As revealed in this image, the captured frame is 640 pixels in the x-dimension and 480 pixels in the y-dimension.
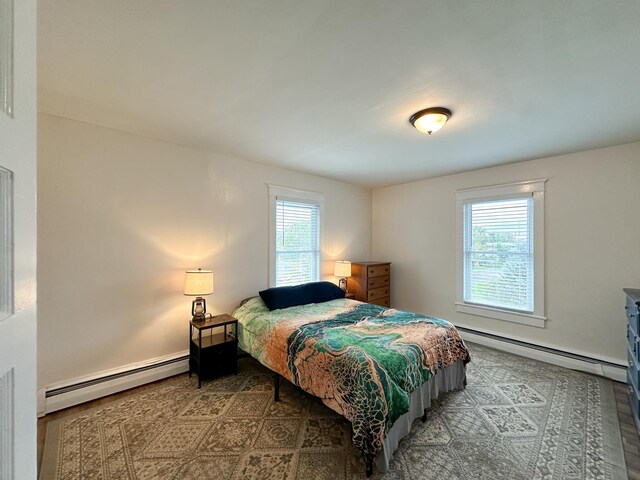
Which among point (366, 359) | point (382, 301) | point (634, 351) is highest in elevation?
point (366, 359)

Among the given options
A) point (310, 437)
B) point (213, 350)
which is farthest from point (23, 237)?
point (213, 350)

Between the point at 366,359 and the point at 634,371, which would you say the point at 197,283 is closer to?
the point at 366,359

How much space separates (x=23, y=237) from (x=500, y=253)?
4441mm

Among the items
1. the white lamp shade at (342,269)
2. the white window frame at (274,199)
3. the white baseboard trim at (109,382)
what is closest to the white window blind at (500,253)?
the white lamp shade at (342,269)

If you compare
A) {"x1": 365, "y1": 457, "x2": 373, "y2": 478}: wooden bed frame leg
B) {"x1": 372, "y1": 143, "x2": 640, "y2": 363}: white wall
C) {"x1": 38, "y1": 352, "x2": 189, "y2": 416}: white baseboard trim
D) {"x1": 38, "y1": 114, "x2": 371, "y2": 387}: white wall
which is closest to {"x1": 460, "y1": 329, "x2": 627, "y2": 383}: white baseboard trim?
{"x1": 372, "y1": 143, "x2": 640, "y2": 363}: white wall

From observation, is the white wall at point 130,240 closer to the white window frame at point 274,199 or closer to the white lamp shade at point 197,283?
the white window frame at point 274,199

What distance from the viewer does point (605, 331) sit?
300 cm

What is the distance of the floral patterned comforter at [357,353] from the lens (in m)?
1.76

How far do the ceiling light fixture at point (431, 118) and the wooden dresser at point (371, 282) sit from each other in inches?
97.8

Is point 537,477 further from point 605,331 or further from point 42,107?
point 42,107

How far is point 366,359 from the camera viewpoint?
1904mm

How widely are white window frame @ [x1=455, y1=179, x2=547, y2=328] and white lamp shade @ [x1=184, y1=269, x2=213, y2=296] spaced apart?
348cm

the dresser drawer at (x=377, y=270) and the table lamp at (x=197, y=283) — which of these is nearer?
the table lamp at (x=197, y=283)

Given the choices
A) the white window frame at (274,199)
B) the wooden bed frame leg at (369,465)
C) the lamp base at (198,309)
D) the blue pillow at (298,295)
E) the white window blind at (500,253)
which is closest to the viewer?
the wooden bed frame leg at (369,465)
